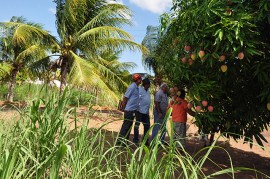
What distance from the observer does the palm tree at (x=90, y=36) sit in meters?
11.0

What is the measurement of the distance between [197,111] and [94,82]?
6.63m

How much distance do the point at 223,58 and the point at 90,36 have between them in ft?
27.4

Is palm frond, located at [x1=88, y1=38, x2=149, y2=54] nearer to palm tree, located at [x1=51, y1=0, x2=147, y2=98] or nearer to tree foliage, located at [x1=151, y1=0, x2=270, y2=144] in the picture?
palm tree, located at [x1=51, y1=0, x2=147, y2=98]

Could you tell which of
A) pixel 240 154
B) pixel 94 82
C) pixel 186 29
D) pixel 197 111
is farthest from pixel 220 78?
pixel 94 82

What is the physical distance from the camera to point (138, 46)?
1141 cm

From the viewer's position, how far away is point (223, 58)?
11.9 ft

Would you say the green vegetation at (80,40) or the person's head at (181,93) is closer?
the person's head at (181,93)

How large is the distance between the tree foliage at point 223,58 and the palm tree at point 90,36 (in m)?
5.98

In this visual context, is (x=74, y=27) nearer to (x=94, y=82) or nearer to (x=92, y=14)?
(x=92, y=14)

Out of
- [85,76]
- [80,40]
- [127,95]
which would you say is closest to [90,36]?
[80,40]

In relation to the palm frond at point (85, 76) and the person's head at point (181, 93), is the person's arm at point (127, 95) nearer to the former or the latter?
the person's head at point (181, 93)

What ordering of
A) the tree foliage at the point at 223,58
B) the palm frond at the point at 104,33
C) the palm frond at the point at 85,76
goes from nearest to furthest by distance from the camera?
the tree foliage at the point at 223,58
the palm frond at the point at 85,76
the palm frond at the point at 104,33

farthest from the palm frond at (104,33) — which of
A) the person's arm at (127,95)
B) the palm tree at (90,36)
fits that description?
the person's arm at (127,95)

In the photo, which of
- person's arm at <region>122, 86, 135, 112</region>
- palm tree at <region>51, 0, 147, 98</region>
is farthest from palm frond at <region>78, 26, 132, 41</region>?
person's arm at <region>122, 86, 135, 112</region>
